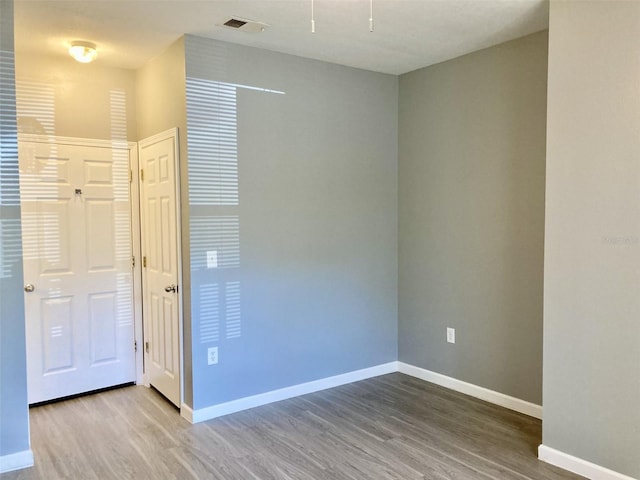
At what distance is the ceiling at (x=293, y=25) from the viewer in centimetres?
278

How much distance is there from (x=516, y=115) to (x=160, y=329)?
122 inches

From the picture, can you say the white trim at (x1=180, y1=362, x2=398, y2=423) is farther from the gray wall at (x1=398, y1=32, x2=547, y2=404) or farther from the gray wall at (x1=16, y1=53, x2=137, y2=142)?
the gray wall at (x1=16, y1=53, x2=137, y2=142)

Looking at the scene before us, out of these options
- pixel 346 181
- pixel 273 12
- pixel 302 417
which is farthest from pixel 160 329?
pixel 273 12

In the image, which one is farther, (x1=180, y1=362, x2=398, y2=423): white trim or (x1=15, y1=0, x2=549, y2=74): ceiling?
(x1=180, y1=362, x2=398, y2=423): white trim

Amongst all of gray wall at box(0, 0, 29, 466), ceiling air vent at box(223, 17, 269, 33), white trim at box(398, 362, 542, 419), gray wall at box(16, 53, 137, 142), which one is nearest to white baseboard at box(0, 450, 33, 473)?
gray wall at box(0, 0, 29, 466)

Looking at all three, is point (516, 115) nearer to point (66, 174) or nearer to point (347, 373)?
point (347, 373)

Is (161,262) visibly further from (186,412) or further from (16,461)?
(16,461)

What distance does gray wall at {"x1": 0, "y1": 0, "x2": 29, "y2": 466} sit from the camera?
2.63m

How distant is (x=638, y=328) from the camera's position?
2414mm

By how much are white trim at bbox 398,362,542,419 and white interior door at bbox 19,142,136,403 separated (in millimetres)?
2414

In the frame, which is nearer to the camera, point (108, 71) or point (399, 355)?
point (108, 71)

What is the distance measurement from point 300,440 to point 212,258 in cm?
134

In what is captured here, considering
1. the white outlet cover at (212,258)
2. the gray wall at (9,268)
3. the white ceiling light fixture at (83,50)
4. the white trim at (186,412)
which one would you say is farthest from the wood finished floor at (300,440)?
the white ceiling light fixture at (83,50)

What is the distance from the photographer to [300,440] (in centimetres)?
312
